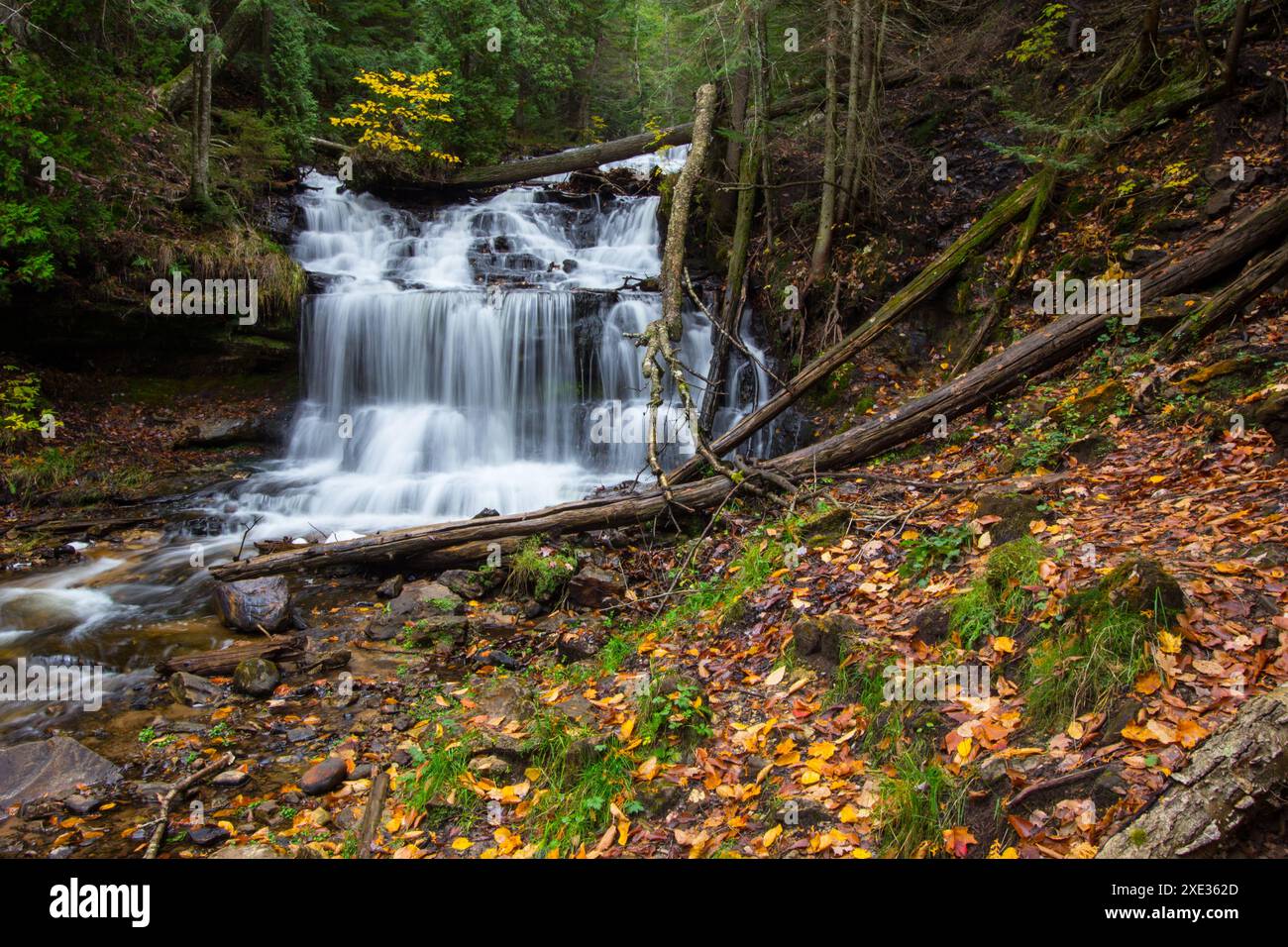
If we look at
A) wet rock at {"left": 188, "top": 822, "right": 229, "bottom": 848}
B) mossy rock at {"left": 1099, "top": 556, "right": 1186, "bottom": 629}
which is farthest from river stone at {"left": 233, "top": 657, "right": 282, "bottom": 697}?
mossy rock at {"left": 1099, "top": 556, "right": 1186, "bottom": 629}

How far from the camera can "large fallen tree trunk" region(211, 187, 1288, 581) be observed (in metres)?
7.18

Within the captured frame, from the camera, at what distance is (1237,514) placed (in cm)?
393

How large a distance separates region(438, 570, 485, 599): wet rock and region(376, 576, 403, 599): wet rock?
436mm

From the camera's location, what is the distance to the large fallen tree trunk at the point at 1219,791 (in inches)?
88.0

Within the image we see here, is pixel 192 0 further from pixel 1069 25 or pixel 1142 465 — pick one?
pixel 1142 465

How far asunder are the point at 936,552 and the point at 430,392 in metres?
10.3

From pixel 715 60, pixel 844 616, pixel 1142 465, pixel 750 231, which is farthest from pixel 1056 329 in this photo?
pixel 715 60

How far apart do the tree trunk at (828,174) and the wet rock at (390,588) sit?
7302 mm

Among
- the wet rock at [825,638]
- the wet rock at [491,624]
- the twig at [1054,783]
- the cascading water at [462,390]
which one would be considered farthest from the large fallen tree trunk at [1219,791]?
the cascading water at [462,390]

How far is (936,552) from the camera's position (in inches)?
192

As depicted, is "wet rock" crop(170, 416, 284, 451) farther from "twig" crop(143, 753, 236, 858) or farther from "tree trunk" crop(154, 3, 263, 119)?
"twig" crop(143, 753, 236, 858)

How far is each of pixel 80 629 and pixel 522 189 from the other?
14.0 m

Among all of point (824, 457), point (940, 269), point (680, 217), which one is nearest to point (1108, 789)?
point (824, 457)

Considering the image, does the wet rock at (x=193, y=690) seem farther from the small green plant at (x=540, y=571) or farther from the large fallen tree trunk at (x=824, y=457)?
the small green plant at (x=540, y=571)
